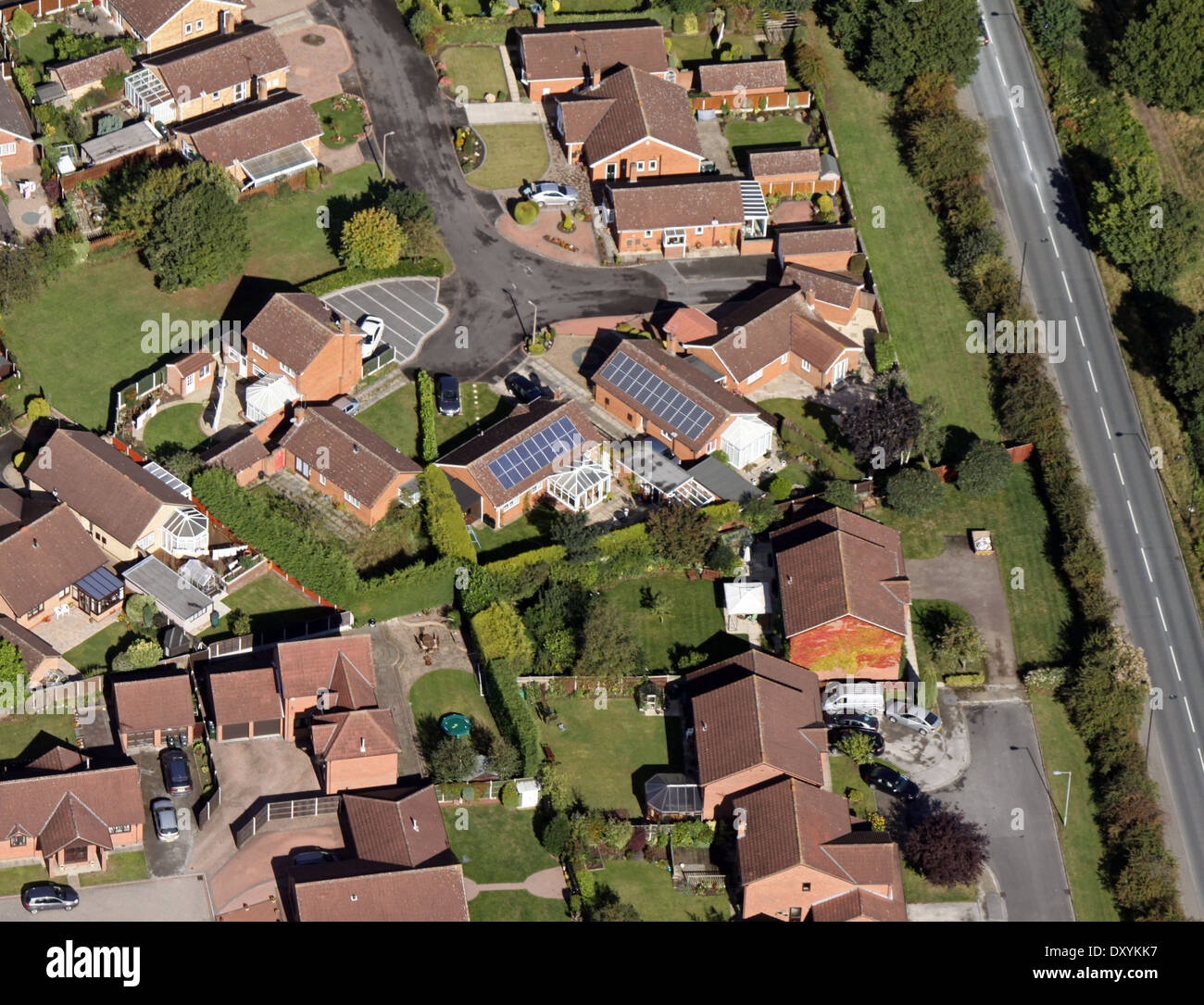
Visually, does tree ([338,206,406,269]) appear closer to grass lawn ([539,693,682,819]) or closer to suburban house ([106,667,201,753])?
suburban house ([106,667,201,753])

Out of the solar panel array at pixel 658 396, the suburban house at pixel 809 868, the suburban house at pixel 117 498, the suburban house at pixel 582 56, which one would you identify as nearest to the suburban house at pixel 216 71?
the suburban house at pixel 582 56

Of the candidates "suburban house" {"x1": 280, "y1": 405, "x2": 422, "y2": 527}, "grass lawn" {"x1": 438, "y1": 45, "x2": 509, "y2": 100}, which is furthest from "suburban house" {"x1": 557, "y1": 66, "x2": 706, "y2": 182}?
"suburban house" {"x1": 280, "y1": 405, "x2": 422, "y2": 527}

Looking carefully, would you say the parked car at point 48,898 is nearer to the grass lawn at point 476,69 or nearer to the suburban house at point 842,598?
the suburban house at point 842,598

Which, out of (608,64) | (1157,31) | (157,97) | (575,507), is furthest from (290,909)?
(1157,31)

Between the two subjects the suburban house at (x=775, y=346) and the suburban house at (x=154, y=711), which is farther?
the suburban house at (x=775, y=346)

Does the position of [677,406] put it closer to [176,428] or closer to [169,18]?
[176,428]

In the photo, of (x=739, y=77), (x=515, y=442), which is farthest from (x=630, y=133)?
(x=515, y=442)

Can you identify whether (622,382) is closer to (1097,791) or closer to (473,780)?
(473,780)
